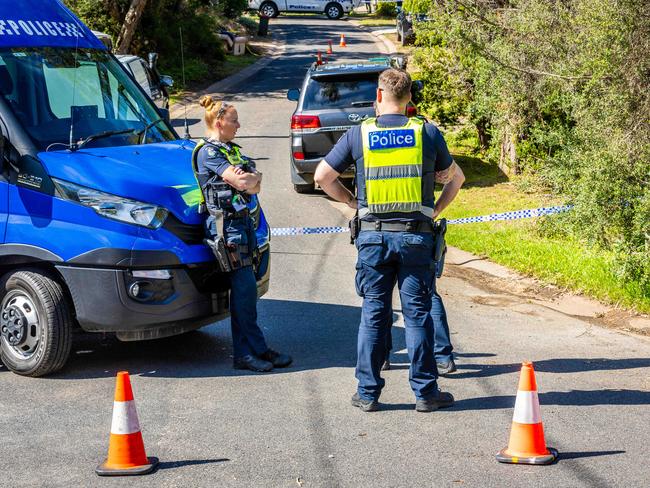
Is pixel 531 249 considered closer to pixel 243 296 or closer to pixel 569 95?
pixel 569 95

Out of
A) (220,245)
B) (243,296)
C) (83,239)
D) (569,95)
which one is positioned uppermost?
(569,95)

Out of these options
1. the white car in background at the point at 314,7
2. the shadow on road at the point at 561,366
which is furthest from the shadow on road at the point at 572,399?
the white car in background at the point at 314,7

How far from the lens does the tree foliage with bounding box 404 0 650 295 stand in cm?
941

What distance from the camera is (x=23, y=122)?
23.0 ft

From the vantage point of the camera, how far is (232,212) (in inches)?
267

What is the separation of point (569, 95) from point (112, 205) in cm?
652

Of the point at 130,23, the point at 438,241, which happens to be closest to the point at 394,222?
the point at 438,241

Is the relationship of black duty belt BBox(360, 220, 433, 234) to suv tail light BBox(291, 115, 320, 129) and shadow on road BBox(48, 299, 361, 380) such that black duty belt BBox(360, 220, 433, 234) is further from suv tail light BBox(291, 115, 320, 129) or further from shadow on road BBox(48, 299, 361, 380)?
suv tail light BBox(291, 115, 320, 129)

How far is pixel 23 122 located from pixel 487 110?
838cm

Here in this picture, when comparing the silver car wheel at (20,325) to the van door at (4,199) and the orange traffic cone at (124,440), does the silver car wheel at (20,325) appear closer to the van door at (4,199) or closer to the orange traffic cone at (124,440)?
the van door at (4,199)

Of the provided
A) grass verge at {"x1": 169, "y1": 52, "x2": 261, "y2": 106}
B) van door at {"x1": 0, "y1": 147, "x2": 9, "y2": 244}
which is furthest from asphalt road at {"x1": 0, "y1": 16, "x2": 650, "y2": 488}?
grass verge at {"x1": 169, "y1": 52, "x2": 261, "y2": 106}

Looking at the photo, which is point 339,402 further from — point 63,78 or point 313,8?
point 313,8

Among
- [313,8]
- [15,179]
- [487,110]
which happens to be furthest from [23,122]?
[313,8]

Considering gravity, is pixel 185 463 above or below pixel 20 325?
below
